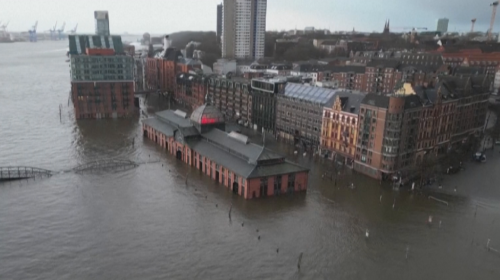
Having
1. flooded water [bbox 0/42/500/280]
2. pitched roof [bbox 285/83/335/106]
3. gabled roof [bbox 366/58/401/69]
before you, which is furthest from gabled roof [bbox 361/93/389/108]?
gabled roof [bbox 366/58/401/69]

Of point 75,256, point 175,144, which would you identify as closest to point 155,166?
point 175,144

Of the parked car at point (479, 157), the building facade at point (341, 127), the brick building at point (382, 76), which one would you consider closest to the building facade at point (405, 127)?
the building facade at point (341, 127)

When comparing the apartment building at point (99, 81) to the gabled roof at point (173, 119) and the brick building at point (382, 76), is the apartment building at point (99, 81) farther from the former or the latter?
the brick building at point (382, 76)

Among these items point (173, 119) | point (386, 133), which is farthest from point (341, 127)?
point (173, 119)

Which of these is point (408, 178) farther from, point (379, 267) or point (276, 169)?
point (379, 267)

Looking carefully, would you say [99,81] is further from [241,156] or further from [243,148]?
[241,156]

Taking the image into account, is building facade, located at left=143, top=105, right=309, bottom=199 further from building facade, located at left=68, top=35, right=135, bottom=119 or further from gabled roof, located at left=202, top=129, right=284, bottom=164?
building facade, located at left=68, top=35, right=135, bottom=119
